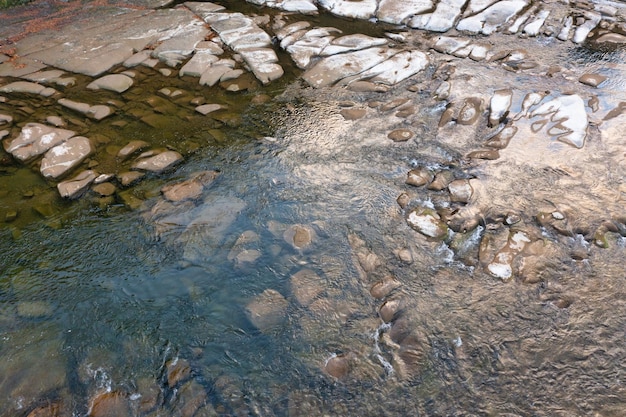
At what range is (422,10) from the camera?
6.96 meters

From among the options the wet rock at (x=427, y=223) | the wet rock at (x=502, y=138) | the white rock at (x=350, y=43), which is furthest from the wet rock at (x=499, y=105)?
the white rock at (x=350, y=43)

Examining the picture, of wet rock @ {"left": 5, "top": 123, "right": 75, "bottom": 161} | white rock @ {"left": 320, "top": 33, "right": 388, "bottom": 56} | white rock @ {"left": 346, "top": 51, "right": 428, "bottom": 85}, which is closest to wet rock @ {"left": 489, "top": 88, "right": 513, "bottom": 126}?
white rock @ {"left": 346, "top": 51, "right": 428, "bottom": 85}

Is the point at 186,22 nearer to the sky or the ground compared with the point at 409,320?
nearer to the sky

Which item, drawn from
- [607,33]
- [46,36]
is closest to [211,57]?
[46,36]

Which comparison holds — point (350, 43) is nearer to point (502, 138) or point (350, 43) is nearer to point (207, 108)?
point (207, 108)

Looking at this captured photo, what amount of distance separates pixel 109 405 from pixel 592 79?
5.74 metres

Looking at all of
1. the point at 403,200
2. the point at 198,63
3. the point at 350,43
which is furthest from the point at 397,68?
the point at 198,63

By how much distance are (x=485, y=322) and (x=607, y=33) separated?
5.21 meters

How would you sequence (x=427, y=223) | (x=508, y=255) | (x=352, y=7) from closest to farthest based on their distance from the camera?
(x=508, y=255)
(x=427, y=223)
(x=352, y=7)

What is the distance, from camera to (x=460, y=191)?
399 centimetres

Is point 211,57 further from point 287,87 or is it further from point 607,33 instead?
point 607,33

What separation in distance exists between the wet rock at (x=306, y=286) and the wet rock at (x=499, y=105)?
260 cm

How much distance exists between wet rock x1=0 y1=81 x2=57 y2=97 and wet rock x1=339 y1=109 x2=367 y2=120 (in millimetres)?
3658

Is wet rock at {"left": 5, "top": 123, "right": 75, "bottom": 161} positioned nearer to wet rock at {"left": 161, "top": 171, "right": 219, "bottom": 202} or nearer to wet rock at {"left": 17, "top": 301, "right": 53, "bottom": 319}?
wet rock at {"left": 161, "top": 171, "right": 219, "bottom": 202}
